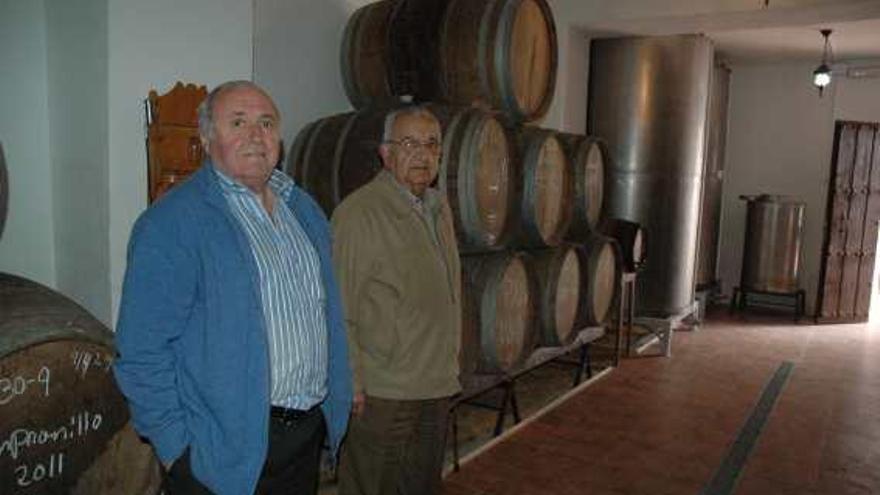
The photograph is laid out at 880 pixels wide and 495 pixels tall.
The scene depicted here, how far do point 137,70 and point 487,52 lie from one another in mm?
1517

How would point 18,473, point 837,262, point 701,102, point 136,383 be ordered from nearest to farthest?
point 136,383, point 18,473, point 701,102, point 837,262

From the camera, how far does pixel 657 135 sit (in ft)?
19.4

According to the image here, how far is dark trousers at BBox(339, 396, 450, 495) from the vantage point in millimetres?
2037

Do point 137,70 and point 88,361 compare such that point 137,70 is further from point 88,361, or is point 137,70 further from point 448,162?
point 448,162

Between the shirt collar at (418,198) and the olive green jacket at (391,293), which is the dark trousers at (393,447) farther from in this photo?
the shirt collar at (418,198)

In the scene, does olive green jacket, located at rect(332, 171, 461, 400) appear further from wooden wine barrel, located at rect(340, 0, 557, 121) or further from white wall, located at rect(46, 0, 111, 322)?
wooden wine barrel, located at rect(340, 0, 557, 121)

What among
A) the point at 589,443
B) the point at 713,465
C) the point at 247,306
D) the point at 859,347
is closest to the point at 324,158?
the point at 247,306

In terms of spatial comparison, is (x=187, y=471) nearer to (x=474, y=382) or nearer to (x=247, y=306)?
(x=247, y=306)

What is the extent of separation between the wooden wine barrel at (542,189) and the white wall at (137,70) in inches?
62.6

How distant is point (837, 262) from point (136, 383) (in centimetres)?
778

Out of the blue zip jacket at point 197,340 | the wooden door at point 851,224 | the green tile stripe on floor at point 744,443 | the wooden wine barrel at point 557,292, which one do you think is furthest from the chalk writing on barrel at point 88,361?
the wooden door at point 851,224

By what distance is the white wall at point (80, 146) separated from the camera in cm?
202

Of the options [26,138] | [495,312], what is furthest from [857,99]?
[26,138]

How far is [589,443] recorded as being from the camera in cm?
355
